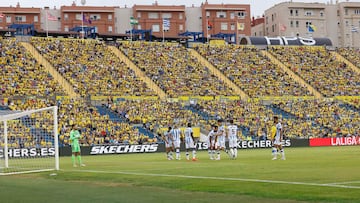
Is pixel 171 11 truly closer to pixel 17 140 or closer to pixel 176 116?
pixel 176 116

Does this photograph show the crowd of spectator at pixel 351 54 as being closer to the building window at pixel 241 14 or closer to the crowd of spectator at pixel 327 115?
the crowd of spectator at pixel 327 115

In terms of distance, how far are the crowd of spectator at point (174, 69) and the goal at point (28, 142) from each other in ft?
135

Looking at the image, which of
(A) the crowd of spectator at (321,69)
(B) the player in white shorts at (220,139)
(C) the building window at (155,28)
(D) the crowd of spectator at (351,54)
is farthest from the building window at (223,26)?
(B) the player in white shorts at (220,139)

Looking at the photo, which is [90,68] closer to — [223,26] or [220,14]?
[220,14]

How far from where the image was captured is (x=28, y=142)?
37.2 meters

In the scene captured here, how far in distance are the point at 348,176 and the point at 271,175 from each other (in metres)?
2.67

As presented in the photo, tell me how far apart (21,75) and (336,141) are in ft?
111

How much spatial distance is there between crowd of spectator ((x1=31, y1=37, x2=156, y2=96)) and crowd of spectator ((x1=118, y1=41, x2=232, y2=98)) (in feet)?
8.21

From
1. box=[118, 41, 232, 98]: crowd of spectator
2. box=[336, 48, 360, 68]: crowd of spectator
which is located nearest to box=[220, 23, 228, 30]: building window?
box=[336, 48, 360, 68]: crowd of spectator

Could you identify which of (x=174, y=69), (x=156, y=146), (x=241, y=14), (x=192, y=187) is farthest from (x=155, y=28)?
(x=192, y=187)

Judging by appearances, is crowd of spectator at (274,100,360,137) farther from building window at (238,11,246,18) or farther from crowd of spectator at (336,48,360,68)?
building window at (238,11,246,18)

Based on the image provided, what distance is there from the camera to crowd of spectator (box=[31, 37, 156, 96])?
2948 inches

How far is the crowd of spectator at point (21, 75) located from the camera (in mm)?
68625

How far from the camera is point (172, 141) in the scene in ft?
136
